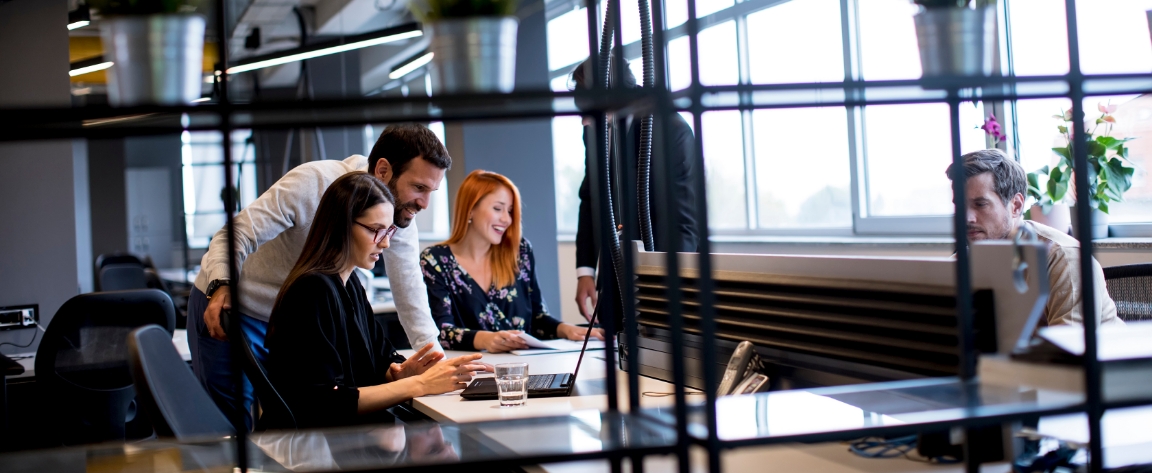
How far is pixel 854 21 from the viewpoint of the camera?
4117 mm

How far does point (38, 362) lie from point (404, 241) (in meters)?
1.27

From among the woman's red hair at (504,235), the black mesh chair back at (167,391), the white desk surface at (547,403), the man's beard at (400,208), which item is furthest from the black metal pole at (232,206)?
the woman's red hair at (504,235)

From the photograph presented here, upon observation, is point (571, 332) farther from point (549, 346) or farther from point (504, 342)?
point (504, 342)

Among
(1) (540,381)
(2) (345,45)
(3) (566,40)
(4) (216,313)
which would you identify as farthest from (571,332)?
(3) (566,40)

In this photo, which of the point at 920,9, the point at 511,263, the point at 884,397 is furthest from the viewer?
the point at 511,263

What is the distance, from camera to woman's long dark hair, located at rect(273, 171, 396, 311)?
2.00 m

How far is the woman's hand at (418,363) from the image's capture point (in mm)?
2182

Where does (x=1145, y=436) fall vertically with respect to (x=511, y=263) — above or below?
below

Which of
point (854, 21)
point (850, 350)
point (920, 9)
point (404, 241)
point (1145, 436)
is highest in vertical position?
point (854, 21)

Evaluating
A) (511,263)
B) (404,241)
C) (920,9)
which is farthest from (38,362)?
(920,9)

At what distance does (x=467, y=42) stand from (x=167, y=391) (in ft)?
2.90

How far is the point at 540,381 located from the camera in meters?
1.96

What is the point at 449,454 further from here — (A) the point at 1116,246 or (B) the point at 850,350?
(A) the point at 1116,246

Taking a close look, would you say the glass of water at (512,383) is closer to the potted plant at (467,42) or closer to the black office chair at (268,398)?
the black office chair at (268,398)
